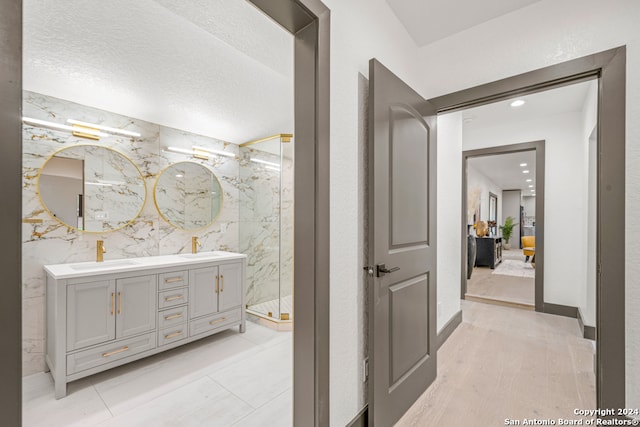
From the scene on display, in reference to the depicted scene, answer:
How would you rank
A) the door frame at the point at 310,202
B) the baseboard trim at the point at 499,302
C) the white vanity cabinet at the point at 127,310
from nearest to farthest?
the door frame at the point at 310,202 < the white vanity cabinet at the point at 127,310 < the baseboard trim at the point at 499,302

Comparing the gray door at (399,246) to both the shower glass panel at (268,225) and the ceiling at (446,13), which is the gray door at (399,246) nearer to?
the ceiling at (446,13)

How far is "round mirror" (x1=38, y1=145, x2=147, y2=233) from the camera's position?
2.50m

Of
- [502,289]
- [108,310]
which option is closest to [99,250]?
[108,310]

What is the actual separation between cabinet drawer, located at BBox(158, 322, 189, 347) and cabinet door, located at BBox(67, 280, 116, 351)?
1.29ft

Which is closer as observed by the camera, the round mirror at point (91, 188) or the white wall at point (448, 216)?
the round mirror at point (91, 188)

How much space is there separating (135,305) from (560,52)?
140 inches

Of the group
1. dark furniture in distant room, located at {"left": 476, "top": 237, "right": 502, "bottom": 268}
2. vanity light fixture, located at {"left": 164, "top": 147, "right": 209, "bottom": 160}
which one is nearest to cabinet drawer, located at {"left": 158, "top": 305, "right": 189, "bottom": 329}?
vanity light fixture, located at {"left": 164, "top": 147, "right": 209, "bottom": 160}

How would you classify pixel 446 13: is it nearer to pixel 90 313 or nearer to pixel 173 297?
pixel 173 297

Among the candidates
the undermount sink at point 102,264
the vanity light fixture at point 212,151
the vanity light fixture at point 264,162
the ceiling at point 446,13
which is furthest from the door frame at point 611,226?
the vanity light fixture at point 212,151

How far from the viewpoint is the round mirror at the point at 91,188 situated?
2498 mm

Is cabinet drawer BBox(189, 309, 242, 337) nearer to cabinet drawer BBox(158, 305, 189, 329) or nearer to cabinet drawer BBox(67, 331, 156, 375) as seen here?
cabinet drawer BBox(158, 305, 189, 329)

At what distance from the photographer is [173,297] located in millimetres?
2670

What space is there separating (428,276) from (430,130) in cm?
106

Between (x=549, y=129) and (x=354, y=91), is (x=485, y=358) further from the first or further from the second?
(x=549, y=129)
